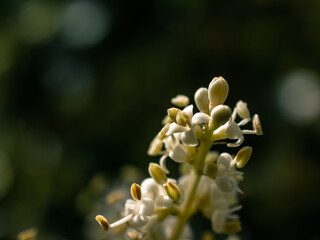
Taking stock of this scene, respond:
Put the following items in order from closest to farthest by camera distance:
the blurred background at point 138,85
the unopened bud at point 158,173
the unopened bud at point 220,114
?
the unopened bud at point 220,114 → the unopened bud at point 158,173 → the blurred background at point 138,85

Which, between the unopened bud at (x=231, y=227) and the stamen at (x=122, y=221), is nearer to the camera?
the stamen at (x=122, y=221)

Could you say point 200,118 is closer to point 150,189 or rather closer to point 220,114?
point 220,114

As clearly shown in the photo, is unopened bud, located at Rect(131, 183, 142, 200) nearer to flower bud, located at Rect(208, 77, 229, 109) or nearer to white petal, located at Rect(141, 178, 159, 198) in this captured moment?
white petal, located at Rect(141, 178, 159, 198)

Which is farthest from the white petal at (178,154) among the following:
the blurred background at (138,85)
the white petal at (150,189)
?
the blurred background at (138,85)

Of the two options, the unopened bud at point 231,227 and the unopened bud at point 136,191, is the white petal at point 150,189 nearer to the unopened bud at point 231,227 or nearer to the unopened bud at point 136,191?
the unopened bud at point 136,191

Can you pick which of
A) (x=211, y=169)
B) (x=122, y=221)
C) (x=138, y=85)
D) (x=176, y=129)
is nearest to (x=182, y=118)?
(x=176, y=129)

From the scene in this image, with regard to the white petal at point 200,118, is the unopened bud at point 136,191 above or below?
below
